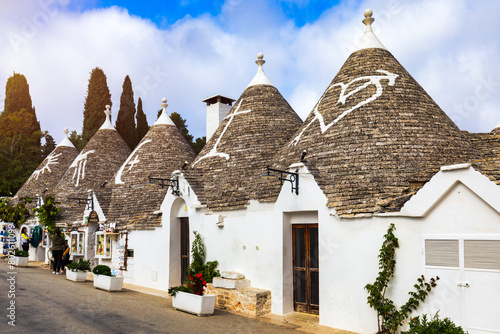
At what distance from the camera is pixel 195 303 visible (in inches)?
397

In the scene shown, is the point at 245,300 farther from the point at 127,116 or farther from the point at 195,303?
the point at 127,116

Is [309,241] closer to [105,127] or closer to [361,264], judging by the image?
[361,264]

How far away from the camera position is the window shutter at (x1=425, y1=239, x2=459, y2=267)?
24.2ft

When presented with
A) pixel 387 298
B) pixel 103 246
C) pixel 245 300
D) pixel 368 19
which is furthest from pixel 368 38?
pixel 103 246

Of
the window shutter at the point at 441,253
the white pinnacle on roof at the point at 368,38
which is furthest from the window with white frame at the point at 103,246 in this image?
the window shutter at the point at 441,253

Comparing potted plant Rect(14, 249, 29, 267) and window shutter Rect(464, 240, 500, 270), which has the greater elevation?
window shutter Rect(464, 240, 500, 270)

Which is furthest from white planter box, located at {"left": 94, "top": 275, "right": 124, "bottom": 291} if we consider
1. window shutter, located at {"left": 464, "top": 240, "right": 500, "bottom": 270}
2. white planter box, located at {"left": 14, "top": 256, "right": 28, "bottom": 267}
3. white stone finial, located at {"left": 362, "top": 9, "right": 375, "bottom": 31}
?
white stone finial, located at {"left": 362, "top": 9, "right": 375, "bottom": 31}

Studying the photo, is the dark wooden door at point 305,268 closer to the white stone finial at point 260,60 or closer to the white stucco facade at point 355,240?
the white stucco facade at point 355,240

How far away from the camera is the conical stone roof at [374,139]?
917cm

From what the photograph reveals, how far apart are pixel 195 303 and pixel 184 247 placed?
179 inches

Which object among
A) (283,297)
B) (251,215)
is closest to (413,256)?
(283,297)

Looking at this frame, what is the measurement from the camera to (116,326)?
28.1 feet

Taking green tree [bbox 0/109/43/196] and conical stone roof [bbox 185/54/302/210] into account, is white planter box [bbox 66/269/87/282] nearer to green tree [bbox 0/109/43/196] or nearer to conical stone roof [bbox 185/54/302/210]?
conical stone roof [bbox 185/54/302/210]

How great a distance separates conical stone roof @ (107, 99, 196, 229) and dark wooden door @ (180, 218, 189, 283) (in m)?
1.17
